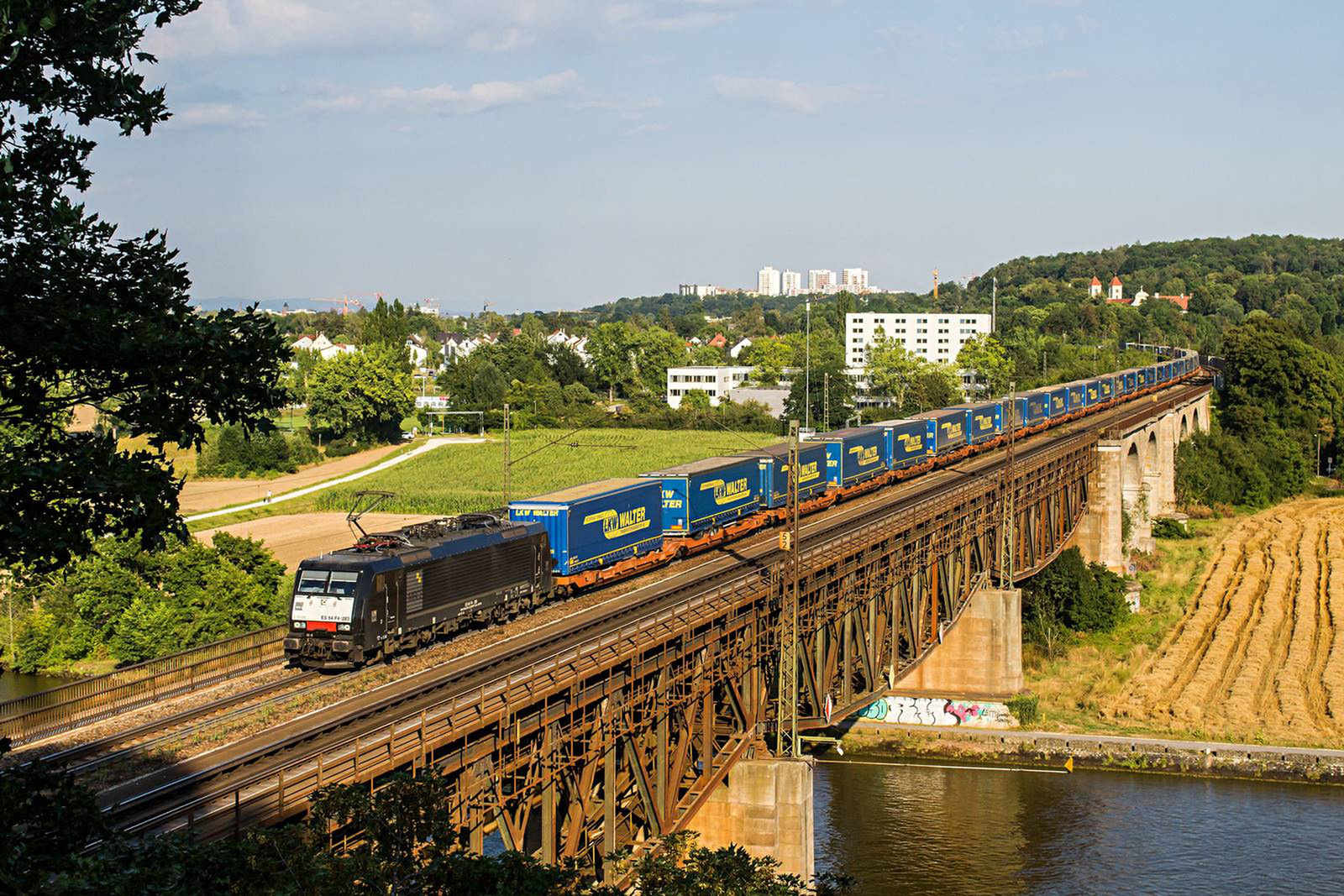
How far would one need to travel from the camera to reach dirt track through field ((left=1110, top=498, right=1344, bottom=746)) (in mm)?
59750

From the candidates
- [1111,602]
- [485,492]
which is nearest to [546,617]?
[1111,602]

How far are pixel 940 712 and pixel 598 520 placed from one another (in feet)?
79.8

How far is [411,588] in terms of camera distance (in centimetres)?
3394

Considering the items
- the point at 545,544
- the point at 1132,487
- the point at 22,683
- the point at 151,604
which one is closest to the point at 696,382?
the point at 1132,487

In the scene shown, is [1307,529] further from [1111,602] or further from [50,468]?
[50,468]

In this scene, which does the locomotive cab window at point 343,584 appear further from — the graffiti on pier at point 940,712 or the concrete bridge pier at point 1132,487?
the concrete bridge pier at point 1132,487

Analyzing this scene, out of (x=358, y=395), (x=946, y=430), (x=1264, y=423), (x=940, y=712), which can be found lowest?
(x=940, y=712)

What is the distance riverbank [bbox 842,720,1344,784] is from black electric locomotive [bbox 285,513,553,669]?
24801mm

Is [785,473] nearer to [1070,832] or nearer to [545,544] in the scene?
[1070,832]

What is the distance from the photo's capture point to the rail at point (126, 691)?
1071 inches

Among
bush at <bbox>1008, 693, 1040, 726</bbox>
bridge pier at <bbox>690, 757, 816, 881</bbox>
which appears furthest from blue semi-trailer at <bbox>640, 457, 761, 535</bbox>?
bush at <bbox>1008, 693, 1040, 726</bbox>

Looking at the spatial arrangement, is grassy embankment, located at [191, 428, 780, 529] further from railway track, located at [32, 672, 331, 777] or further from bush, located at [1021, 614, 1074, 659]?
→ railway track, located at [32, 672, 331, 777]

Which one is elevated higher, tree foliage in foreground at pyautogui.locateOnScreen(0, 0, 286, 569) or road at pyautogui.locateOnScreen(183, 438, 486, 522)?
tree foliage in foreground at pyautogui.locateOnScreen(0, 0, 286, 569)

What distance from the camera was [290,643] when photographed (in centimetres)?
3228
